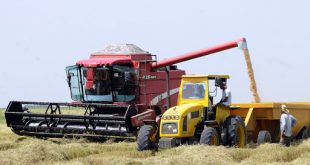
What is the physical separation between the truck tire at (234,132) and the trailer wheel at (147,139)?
1744 mm

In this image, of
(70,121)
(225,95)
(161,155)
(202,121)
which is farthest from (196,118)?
(70,121)

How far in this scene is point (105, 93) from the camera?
1961cm

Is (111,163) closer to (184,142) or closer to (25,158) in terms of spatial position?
(25,158)

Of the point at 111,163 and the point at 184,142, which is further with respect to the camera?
the point at 184,142

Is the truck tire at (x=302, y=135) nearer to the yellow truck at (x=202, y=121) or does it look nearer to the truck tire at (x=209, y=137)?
the yellow truck at (x=202, y=121)

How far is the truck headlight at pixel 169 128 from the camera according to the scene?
1412 centimetres

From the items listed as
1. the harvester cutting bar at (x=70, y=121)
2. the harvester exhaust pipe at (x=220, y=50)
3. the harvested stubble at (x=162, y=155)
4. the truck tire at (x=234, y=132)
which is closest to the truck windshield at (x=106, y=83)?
the harvester cutting bar at (x=70, y=121)

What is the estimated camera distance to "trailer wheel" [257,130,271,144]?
53.1 ft

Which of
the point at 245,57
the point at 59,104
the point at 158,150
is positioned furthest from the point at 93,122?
the point at 245,57

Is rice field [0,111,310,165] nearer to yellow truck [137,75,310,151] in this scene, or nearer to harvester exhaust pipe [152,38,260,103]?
yellow truck [137,75,310,151]

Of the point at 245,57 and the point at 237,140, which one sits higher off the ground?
the point at 245,57

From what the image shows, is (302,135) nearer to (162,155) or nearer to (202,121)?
(202,121)

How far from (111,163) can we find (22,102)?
302 inches

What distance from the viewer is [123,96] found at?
19.6 metres
